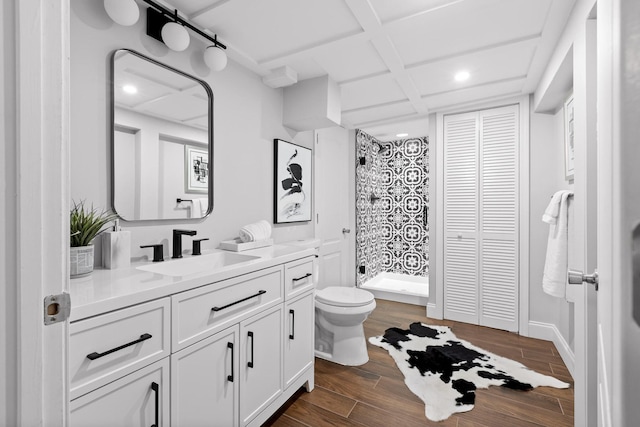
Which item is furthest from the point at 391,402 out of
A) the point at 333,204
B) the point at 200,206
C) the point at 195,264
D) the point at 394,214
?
the point at 394,214

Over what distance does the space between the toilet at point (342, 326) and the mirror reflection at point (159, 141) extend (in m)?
1.14

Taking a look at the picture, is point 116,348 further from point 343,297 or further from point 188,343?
point 343,297

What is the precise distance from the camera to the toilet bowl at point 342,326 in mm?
2178

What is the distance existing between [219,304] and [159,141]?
0.96 meters

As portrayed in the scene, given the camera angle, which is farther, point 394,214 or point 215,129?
point 394,214

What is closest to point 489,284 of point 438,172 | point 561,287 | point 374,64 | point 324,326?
point 561,287

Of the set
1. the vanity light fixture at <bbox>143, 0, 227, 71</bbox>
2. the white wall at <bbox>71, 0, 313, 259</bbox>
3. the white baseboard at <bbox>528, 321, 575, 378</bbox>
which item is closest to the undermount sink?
the white wall at <bbox>71, 0, 313, 259</bbox>

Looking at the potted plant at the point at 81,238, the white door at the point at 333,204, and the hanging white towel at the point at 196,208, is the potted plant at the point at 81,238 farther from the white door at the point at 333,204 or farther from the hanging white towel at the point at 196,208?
the white door at the point at 333,204

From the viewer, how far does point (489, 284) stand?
290 centimetres

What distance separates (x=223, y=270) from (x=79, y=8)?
1.29 metres

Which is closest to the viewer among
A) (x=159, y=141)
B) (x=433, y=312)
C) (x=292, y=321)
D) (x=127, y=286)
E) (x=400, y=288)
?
(x=127, y=286)
